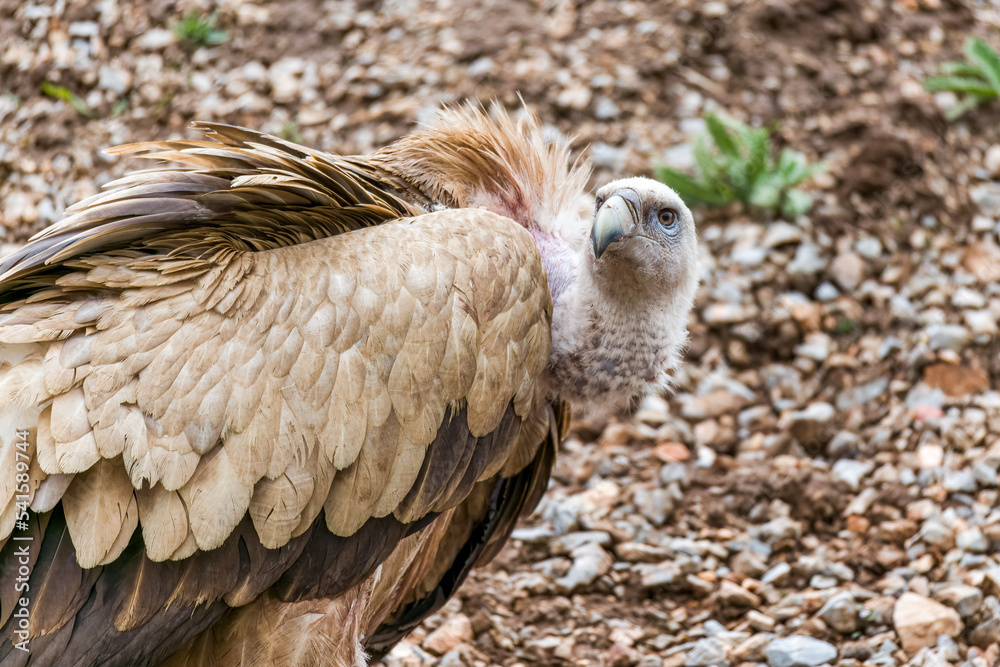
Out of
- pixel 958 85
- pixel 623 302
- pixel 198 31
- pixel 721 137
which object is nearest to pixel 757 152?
pixel 721 137

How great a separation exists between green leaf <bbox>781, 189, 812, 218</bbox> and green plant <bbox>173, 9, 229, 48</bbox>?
13.7 ft

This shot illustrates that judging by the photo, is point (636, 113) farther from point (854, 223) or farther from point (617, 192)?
point (617, 192)

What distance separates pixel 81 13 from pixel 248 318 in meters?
5.63

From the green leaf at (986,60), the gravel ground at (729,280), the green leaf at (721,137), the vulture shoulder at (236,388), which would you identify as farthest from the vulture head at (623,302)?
the green leaf at (986,60)

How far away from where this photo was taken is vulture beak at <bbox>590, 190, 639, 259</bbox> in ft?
11.6

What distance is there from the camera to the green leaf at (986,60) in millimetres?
6871

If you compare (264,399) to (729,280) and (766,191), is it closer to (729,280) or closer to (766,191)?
(729,280)

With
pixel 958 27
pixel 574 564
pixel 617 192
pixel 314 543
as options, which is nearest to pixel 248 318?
pixel 314 543

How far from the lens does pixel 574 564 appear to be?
195 inches

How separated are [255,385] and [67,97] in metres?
5.20

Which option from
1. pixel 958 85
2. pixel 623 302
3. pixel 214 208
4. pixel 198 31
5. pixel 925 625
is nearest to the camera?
pixel 214 208

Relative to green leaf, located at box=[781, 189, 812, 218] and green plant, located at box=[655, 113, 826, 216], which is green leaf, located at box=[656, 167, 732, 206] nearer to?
green plant, located at box=[655, 113, 826, 216]

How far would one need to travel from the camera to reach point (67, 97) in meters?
7.21

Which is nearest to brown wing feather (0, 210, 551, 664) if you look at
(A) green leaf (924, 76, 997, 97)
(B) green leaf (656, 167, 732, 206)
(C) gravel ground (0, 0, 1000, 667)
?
(C) gravel ground (0, 0, 1000, 667)
